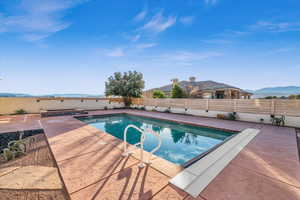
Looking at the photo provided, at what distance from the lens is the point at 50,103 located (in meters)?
11.2

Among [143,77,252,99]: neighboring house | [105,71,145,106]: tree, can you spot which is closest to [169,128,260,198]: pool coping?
[105,71,145,106]: tree

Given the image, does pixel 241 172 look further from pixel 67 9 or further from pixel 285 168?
pixel 67 9

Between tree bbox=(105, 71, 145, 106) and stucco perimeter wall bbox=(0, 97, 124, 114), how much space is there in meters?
1.41

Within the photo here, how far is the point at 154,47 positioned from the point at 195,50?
3711 mm

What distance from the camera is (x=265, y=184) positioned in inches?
73.2

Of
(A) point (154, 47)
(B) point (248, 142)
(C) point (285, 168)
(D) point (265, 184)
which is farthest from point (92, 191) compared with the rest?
(A) point (154, 47)

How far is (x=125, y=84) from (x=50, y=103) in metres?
7.63

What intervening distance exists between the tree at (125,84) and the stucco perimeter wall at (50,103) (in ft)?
4.61

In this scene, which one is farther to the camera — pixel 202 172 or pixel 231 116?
pixel 231 116

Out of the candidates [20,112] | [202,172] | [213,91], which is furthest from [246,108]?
[20,112]

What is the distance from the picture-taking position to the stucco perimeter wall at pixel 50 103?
9.38 m

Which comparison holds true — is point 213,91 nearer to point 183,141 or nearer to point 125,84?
point 125,84

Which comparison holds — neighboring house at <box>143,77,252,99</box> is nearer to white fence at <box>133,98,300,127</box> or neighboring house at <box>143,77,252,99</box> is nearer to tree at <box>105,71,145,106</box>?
tree at <box>105,71,145,106</box>

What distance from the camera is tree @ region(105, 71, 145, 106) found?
14.0m
